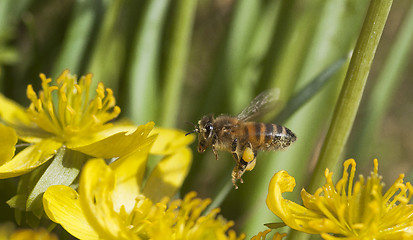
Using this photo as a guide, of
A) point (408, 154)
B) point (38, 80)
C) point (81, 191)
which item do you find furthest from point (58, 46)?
point (408, 154)

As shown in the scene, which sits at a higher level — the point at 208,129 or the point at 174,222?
the point at 208,129

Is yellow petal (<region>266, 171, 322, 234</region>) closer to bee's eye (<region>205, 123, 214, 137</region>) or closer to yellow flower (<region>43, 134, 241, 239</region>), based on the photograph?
yellow flower (<region>43, 134, 241, 239</region>)

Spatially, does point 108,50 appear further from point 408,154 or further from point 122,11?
point 408,154

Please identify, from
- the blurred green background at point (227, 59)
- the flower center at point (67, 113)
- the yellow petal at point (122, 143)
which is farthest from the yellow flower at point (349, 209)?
the blurred green background at point (227, 59)

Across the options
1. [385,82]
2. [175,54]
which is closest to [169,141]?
[175,54]

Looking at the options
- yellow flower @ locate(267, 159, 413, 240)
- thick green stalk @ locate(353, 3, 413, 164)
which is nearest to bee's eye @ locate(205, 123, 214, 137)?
yellow flower @ locate(267, 159, 413, 240)

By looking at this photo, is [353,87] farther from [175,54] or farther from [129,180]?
[175,54]
